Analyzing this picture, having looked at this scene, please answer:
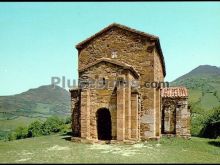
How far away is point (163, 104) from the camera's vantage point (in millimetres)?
24922

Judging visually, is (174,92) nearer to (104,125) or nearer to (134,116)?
(134,116)

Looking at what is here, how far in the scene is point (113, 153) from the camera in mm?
16156

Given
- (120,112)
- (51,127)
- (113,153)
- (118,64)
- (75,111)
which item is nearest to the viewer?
(113,153)

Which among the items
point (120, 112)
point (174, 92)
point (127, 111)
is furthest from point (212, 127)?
point (120, 112)

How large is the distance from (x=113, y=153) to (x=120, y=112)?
4.19m

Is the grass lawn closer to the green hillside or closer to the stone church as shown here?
the stone church

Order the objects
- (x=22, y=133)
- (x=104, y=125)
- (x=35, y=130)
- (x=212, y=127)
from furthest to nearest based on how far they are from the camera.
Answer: (x=22, y=133) < (x=35, y=130) < (x=212, y=127) < (x=104, y=125)

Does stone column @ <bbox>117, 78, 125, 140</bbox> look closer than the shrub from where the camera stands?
Yes

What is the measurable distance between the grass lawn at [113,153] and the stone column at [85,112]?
1169mm

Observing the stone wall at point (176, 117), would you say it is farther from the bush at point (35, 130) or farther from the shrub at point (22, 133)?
the shrub at point (22, 133)

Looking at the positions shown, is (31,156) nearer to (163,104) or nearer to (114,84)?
(114,84)

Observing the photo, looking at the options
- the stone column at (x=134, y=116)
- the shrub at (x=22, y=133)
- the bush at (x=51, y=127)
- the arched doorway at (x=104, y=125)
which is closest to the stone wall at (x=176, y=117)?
the arched doorway at (x=104, y=125)

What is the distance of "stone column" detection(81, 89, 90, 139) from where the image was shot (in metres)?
20.5

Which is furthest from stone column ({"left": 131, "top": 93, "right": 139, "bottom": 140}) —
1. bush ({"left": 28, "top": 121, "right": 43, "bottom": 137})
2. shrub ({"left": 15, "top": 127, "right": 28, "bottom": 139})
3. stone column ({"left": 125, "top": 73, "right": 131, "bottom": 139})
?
shrub ({"left": 15, "top": 127, "right": 28, "bottom": 139})
